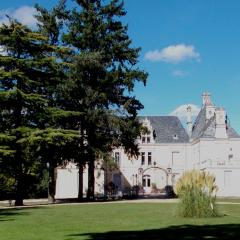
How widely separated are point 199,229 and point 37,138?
18.5 meters

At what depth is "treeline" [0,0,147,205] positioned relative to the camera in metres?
33.1

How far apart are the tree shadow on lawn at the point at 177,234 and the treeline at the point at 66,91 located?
1797 cm

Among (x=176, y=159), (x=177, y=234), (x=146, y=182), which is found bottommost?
(x=177, y=234)

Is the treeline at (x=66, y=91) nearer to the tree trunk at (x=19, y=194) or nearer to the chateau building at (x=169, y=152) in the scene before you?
the tree trunk at (x=19, y=194)

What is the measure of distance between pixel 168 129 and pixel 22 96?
1417 inches

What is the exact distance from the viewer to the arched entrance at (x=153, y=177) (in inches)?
2485

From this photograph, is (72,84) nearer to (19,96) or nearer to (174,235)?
(19,96)

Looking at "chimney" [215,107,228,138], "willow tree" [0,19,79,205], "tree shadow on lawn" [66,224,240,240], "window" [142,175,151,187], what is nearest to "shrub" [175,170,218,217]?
"tree shadow on lawn" [66,224,240,240]

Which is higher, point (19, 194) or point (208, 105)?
point (208, 105)

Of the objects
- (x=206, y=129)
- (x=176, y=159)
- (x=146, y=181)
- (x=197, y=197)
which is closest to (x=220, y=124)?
(x=206, y=129)

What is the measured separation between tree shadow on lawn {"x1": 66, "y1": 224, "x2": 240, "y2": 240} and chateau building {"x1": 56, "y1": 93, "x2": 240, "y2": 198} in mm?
41339

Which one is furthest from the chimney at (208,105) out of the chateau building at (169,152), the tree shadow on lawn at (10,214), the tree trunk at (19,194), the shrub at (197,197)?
the shrub at (197,197)

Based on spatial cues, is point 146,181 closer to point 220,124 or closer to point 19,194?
point 220,124

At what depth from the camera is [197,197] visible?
62.4 ft
